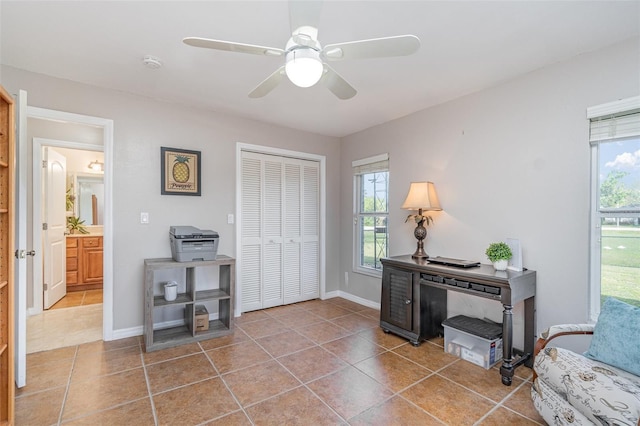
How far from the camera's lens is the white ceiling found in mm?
1763

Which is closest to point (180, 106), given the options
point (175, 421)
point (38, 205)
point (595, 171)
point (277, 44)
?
point (277, 44)

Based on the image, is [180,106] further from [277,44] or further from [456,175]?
[456,175]

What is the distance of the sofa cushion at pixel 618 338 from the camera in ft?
5.09

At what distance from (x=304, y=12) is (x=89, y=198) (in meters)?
5.54

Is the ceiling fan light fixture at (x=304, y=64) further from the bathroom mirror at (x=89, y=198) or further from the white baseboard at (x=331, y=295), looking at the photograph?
the bathroom mirror at (x=89, y=198)

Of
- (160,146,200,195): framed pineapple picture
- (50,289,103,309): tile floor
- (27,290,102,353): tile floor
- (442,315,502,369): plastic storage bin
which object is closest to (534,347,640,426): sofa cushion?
(442,315,502,369): plastic storage bin

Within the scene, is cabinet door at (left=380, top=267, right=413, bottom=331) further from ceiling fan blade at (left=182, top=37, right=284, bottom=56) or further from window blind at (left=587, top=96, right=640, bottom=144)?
ceiling fan blade at (left=182, top=37, right=284, bottom=56)

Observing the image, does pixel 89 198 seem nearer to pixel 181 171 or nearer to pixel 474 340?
pixel 181 171

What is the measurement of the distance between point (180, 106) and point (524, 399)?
391 cm

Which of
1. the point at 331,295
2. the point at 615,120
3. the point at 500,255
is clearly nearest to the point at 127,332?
the point at 331,295

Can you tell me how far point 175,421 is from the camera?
180 centimetres

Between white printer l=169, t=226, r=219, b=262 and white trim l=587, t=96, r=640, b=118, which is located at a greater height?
white trim l=587, t=96, r=640, b=118

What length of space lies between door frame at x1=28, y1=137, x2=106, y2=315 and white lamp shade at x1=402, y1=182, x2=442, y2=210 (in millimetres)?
3521

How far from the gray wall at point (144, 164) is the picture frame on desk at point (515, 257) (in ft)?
9.28
